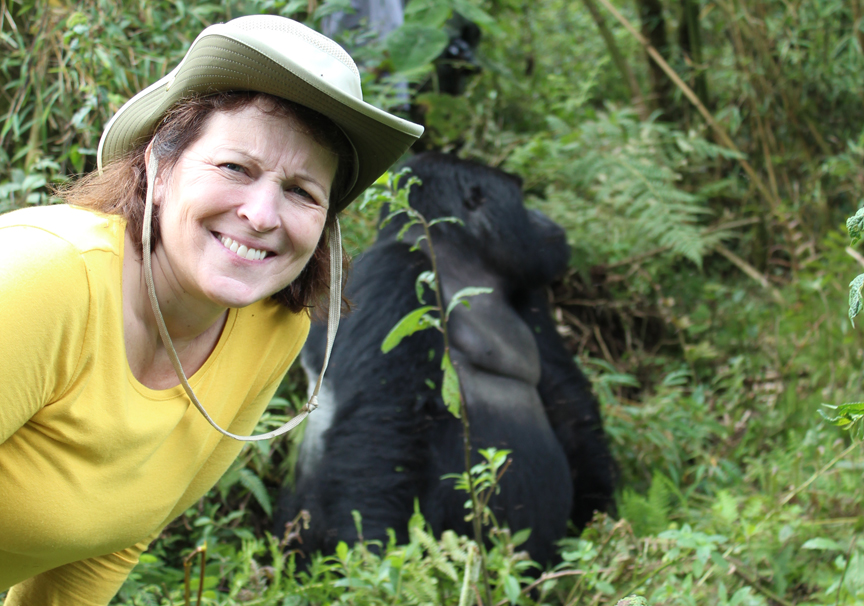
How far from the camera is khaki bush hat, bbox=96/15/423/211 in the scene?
1140 millimetres

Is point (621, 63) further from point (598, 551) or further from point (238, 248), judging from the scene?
point (238, 248)

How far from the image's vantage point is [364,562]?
194 centimetres

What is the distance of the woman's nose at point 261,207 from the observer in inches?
46.4

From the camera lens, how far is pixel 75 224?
1122 millimetres

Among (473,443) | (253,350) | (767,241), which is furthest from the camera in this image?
(767,241)

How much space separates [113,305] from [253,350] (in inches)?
14.5

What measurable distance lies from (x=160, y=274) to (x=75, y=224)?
0.58 feet

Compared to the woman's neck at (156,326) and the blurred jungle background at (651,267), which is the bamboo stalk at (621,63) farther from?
the woman's neck at (156,326)

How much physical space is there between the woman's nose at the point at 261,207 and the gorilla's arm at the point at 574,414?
207 cm

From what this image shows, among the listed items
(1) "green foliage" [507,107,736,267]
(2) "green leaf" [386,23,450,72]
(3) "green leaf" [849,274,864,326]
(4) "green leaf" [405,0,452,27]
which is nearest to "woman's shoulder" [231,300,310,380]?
(3) "green leaf" [849,274,864,326]

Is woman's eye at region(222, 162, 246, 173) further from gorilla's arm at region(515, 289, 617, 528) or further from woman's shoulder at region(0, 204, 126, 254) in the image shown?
gorilla's arm at region(515, 289, 617, 528)

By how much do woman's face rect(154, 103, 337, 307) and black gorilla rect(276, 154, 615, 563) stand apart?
4.45ft

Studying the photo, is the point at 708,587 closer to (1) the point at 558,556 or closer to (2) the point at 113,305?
(1) the point at 558,556

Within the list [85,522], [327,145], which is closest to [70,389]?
[85,522]
